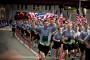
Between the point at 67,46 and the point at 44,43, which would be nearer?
the point at 44,43

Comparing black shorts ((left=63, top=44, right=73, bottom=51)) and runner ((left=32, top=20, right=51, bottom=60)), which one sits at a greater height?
runner ((left=32, top=20, right=51, bottom=60))

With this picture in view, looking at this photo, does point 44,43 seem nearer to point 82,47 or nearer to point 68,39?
point 68,39

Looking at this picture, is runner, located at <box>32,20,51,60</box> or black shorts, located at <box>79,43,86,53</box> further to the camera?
black shorts, located at <box>79,43,86,53</box>

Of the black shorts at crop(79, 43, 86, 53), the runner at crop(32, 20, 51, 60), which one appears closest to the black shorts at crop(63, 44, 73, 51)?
the black shorts at crop(79, 43, 86, 53)

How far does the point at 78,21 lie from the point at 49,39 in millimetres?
3812

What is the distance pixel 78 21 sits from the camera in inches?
765

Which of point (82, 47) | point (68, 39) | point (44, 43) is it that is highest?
point (44, 43)

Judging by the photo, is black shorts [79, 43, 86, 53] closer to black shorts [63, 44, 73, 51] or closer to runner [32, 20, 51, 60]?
black shorts [63, 44, 73, 51]

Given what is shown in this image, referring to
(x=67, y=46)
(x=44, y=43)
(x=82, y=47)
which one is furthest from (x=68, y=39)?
(x=44, y=43)

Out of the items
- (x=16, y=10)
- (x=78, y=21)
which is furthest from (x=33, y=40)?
(x=16, y=10)

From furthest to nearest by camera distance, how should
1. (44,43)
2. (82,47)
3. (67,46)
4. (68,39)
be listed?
(82,47) < (68,39) < (67,46) < (44,43)

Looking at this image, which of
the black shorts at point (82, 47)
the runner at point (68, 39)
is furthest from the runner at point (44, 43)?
the black shorts at point (82, 47)

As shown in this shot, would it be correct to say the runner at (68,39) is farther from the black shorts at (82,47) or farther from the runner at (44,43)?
the runner at (44,43)

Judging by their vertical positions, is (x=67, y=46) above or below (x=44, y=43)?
below
